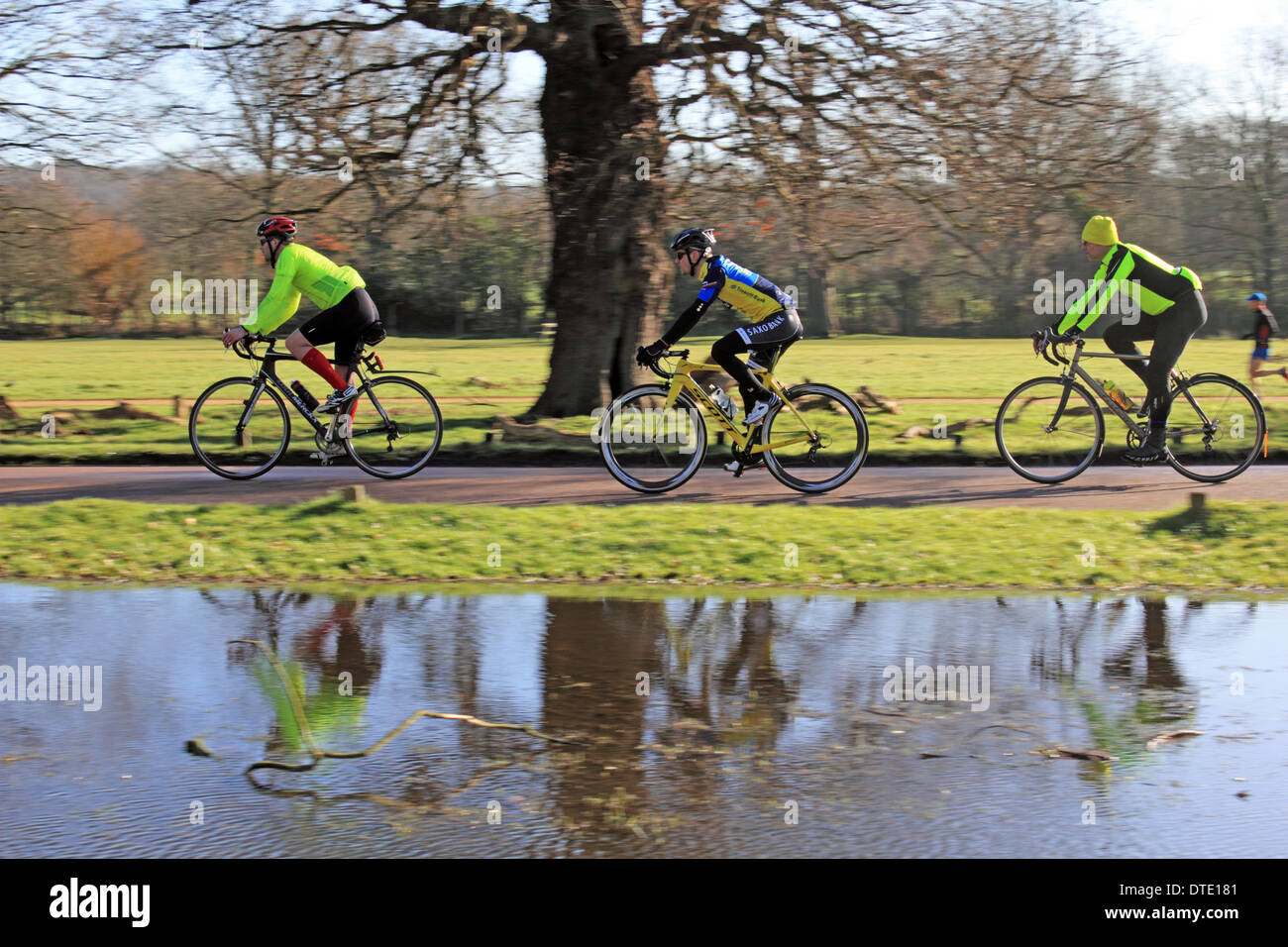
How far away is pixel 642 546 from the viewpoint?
856cm

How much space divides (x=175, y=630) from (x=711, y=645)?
2.60 meters

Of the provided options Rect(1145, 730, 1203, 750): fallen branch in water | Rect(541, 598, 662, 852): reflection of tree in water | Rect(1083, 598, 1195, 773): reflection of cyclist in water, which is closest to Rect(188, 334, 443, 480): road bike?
Rect(541, 598, 662, 852): reflection of tree in water

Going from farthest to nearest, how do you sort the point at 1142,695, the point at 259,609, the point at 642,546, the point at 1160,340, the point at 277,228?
the point at 1160,340 → the point at 277,228 → the point at 642,546 → the point at 259,609 → the point at 1142,695

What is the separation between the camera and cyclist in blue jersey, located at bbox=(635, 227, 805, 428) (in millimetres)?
9336

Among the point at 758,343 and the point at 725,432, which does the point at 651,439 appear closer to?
the point at 725,432

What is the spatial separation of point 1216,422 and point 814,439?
3.41 meters

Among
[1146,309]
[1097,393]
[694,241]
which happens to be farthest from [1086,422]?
[694,241]

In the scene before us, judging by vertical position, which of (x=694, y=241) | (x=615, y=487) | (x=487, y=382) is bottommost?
(x=615, y=487)

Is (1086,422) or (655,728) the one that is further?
(1086,422)

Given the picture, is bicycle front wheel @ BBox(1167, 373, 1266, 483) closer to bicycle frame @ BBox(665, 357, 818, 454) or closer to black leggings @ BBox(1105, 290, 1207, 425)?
black leggings @ BBox(1105, 290, 1207, 425)

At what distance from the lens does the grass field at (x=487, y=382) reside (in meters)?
13.5

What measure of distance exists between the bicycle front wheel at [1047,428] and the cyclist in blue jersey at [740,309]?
85.7 inches

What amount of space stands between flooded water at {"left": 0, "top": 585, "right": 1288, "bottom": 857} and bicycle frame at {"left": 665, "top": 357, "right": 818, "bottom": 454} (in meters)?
2.78
